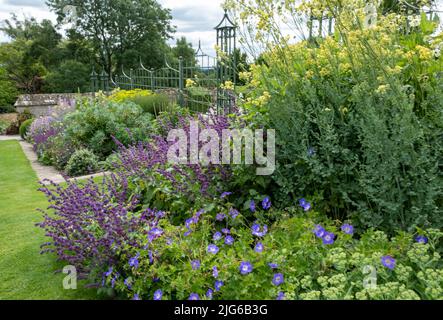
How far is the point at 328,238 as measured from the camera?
232 cm

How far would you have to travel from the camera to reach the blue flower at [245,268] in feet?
6.88

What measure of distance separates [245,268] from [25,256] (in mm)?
2104

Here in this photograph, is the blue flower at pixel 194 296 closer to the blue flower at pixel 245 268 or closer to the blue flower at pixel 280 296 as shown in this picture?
the blue flower at pixel 245 268

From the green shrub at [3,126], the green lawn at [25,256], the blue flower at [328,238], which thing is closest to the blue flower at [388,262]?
the blue flower at [328,238]

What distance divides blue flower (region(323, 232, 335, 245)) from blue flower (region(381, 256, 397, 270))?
1.09 feet

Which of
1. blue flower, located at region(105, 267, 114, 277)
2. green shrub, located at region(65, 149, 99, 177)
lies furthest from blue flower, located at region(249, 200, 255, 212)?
green shrub, located at region(65, 149, 99, 177)

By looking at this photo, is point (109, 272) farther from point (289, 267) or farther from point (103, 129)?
point (103, 129)

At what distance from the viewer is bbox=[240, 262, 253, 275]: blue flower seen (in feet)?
6.88

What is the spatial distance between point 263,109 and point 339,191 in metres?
0.89

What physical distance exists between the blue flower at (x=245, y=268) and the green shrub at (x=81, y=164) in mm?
5019

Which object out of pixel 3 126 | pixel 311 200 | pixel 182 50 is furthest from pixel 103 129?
pixel 182 50

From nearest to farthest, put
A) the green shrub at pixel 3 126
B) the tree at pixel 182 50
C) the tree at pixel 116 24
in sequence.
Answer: the green shrub at pixel 3 126, the tree at pixel 116 24, the tree at pixel 182 50

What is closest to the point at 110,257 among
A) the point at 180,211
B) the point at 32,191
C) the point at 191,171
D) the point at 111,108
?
the point at 180,211
